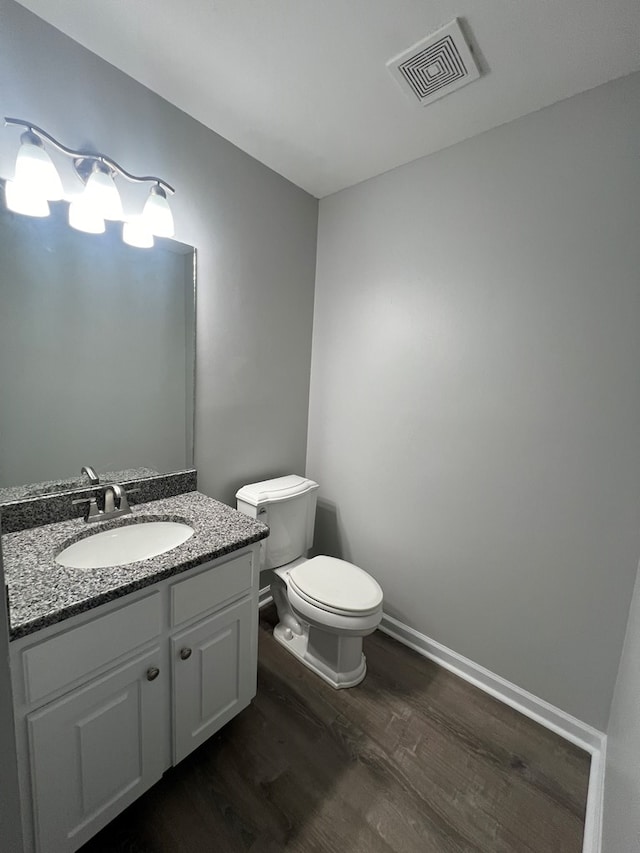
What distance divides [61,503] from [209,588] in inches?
24.2

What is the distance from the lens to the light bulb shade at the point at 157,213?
1.36 meters

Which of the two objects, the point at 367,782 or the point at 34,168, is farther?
the point at 367,782

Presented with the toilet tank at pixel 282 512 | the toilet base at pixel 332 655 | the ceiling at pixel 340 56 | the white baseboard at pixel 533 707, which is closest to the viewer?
the ceiling at pixel 340 56

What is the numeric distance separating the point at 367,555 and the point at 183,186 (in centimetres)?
201

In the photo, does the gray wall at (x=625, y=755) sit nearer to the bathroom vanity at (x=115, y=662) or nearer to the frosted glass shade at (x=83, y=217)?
the bathroom vanity at (x=115, y=662)

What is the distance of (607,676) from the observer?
137 centimetres

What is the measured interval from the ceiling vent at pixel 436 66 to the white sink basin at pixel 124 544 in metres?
1.78

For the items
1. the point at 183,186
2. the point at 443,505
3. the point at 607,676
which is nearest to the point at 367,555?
the point at 443,505

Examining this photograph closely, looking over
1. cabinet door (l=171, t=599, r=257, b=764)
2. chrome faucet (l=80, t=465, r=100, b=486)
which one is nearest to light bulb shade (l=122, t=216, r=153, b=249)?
chrome faucet (l=80, t=465, r=100, b=486)

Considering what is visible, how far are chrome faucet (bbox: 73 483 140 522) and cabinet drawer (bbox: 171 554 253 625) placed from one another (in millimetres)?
429

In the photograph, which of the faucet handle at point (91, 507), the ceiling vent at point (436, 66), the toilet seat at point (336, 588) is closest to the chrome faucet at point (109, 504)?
the faucet handle at point (91, 507)

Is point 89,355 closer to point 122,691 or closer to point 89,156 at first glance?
point 89,156

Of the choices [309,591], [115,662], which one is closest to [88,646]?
[115,662]

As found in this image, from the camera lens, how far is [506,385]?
1524 mm
